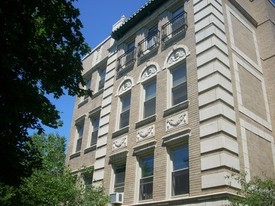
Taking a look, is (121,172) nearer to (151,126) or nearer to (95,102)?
(151,126)

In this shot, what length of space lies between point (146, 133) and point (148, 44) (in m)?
5.15

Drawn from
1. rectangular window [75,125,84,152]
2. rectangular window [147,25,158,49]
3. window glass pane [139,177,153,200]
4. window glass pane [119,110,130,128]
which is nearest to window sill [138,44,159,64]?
rectangular window [147,25,158,49]

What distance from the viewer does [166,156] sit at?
12.7 m

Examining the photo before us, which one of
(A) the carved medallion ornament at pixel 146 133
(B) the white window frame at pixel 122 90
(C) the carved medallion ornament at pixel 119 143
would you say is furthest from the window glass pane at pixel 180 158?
(B) the white window frame at pixel 122 90

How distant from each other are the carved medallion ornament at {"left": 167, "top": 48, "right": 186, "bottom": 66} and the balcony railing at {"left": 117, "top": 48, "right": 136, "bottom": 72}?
2.88 m

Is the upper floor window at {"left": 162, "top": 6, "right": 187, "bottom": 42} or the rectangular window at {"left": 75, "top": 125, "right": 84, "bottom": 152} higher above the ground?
the upper floor window at {"left": 162, "top": 6, "right": 187, "bottom": 42}

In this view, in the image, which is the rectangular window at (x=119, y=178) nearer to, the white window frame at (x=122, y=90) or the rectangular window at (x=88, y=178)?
the white window frame at (x=122, y=90)

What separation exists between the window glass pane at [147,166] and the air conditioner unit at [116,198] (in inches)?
49.6

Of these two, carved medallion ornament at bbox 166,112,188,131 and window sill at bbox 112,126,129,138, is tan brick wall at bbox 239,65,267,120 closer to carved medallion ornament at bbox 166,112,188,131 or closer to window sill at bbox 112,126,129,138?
carved medallion ornament at bbox 166,112,188,131

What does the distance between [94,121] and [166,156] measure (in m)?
7.88

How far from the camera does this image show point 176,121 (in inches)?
507

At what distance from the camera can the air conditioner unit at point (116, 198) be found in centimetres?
1368

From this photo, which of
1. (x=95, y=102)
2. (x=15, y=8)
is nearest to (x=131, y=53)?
(x=95, y=102)

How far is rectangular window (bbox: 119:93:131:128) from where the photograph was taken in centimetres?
1615
